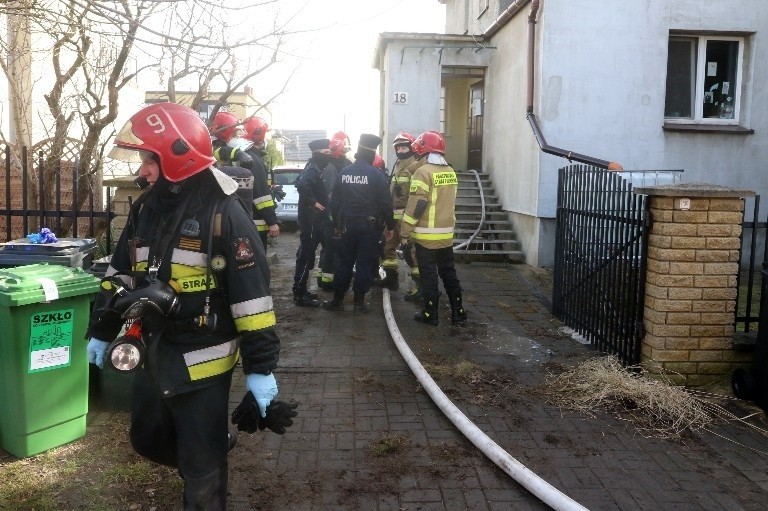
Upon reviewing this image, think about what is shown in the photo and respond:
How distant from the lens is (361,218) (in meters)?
7.91

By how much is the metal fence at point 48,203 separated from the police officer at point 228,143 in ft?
4.00

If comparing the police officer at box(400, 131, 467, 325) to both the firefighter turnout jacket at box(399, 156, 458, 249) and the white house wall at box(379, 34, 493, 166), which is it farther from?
the white house wall at box(379, 34, 493, 166)

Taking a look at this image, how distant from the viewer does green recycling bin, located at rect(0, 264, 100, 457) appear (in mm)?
3982

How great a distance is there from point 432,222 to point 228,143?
2306 millimetres

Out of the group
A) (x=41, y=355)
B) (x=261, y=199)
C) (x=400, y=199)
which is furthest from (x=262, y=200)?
(x=41, y=355)

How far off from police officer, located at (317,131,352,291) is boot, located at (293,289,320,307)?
73cm

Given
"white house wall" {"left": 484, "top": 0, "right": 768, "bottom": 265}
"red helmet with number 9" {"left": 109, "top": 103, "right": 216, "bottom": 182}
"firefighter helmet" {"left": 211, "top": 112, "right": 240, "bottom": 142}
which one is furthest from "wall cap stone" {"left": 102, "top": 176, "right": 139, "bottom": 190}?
"white house wall" {"left": 484, "top": 0, "right": 768, "bottom": 265}

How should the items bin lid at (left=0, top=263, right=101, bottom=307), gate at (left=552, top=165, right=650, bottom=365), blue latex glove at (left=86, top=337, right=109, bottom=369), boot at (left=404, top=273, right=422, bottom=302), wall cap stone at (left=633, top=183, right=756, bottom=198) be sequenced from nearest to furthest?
blue latex glove at (left=86, top=337, right=109, bottom=369), bin lid at (left=0, top=263, right=101, bottom=307), wall cap stone at (left=633, top=183, right=756, bottom=198), gate at (left=552, top=165, right=650, bottom=365), boot at (left=404, top=273, right=422, bottom=302)

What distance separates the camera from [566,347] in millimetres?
6781

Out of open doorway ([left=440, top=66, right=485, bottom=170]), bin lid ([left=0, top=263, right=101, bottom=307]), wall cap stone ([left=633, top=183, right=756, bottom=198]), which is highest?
open doorway ([left=440, top=66, right=485, bottom=170])

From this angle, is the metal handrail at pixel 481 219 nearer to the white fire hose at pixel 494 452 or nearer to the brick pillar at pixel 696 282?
the white fire hose at pixel 494 452

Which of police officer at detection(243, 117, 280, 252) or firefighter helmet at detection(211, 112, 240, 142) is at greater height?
firefighter helmet at detection(211, 112, 240, 142)

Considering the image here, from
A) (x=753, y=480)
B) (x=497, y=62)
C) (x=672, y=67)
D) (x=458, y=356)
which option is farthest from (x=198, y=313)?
(x=497, y=62)

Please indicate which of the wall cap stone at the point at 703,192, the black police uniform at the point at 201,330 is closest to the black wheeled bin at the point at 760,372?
the wall cap stone at the point at 703,192
